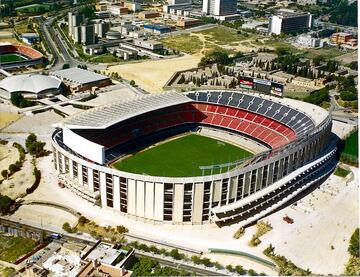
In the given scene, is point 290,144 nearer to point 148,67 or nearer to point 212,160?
point 212,160

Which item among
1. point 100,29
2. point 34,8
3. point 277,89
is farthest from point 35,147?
point 34,8

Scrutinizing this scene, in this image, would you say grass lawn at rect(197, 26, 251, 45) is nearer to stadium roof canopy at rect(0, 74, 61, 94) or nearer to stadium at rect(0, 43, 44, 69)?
stadium at rect(0, 43, 44, 69)

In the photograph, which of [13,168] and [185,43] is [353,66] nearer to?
[185,43]

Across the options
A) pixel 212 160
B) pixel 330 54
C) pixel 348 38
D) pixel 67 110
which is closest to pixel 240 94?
pixel 212 160

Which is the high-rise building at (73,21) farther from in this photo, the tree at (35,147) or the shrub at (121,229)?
the shrub at (121,229)

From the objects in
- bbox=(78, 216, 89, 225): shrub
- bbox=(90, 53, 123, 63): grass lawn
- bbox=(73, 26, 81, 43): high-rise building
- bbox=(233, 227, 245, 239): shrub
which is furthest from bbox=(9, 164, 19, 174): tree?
bbox=(73, 26, 81, 43): high-rise building

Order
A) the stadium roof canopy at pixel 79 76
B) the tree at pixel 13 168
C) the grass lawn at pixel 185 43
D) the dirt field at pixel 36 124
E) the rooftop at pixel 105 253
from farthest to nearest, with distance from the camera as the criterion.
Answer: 1. the grass lawn at pixel 185 43
2. the stadium roof canopy at pixel 79 76
3. the dirt field at pixel 36 124
4. the tree at pixel 13 168
5. the rooftop at pixel 105 253

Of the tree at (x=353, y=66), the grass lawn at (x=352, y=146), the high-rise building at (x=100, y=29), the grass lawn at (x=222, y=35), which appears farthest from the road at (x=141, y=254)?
the grass lawn at (x=222, y=35)
